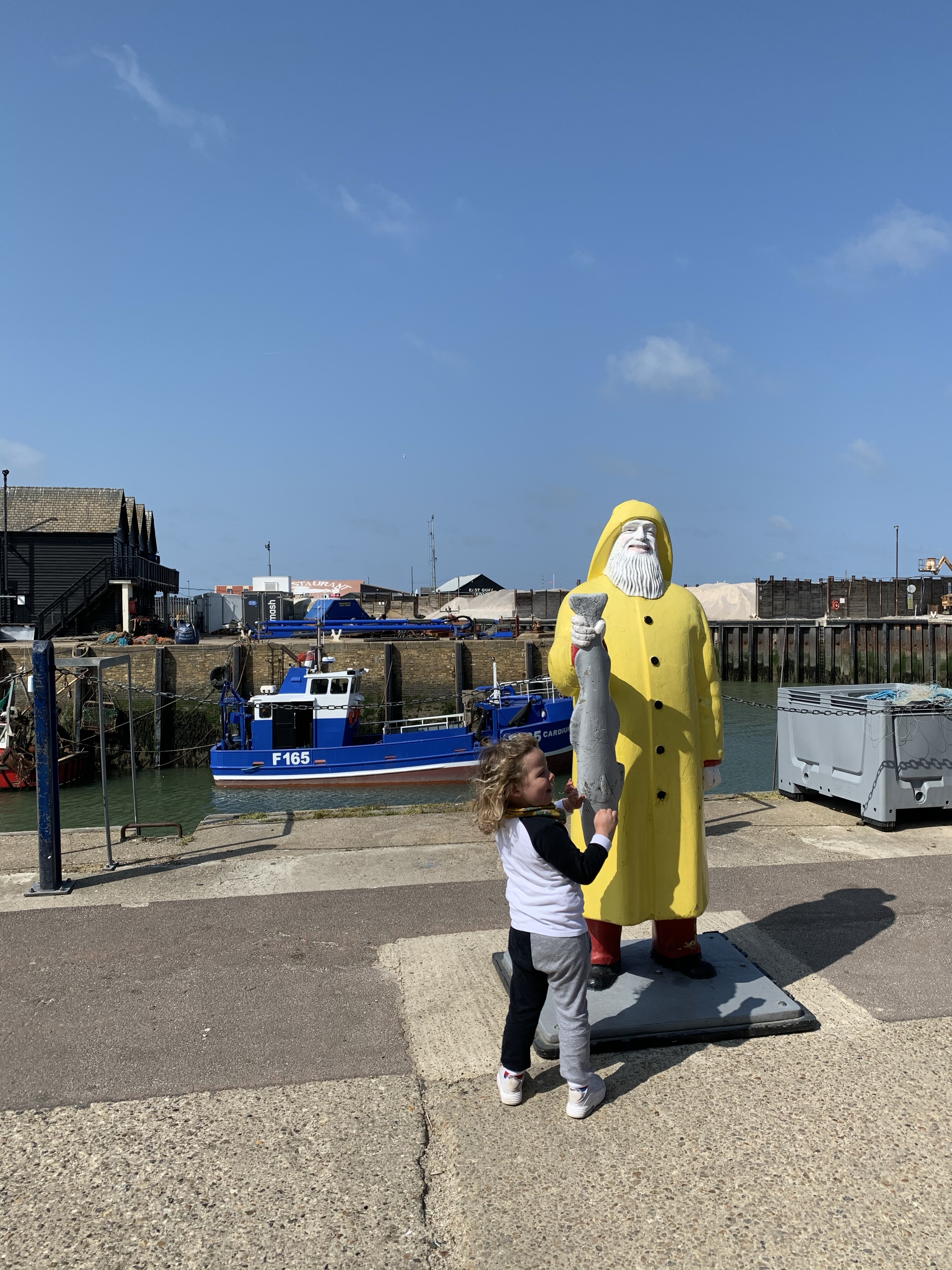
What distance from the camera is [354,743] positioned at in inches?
755

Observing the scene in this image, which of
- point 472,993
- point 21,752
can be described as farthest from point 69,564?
point 472,993

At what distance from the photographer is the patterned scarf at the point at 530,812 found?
9.48ft

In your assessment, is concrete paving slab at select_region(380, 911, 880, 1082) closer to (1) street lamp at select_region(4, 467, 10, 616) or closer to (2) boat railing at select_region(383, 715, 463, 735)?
(2) boat railing at select_region(383, 715, 463, 735)

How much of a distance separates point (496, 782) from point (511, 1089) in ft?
3.47

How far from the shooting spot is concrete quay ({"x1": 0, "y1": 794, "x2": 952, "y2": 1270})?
2.34m

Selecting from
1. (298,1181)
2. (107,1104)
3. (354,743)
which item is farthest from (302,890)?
(354,743)

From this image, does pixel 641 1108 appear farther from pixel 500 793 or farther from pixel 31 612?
pixel 31 612

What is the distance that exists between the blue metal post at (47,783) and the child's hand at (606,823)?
368cm

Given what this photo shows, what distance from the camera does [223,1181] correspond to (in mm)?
2578

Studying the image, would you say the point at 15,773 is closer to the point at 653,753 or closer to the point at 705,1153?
the point at 653,753

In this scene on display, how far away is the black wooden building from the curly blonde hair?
30697mm

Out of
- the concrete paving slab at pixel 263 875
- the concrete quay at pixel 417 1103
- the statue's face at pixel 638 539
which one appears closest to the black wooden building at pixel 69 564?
the concrete paving slab at pixel 263 875

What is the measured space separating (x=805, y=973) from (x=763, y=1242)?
6.21ft

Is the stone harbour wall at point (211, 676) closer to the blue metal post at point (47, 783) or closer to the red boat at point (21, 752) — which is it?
the red boat at point (21, 752)
